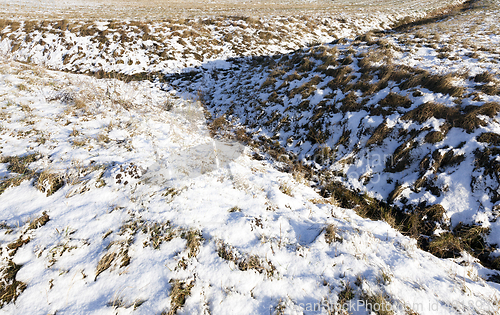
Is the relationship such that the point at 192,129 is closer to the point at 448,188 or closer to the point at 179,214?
the point at 179,214

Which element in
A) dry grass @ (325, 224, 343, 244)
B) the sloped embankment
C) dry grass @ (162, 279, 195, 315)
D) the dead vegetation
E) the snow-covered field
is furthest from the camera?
the sloped embankment

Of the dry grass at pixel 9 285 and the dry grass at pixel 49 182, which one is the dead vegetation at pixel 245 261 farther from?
the dry grass at pixel 49 182

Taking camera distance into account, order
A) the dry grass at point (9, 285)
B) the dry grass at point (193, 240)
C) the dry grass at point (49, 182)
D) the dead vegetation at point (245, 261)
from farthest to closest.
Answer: the dry grass at point (49, 182), the dry grass at point (193, 240), the dead vegetation at point (245, 261), the dry grass at point (9, 285)

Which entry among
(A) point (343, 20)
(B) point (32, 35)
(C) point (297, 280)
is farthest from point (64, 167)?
(A) point (343, 20)

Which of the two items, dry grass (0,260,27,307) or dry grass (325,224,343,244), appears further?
dry grass (325,224,343,244)

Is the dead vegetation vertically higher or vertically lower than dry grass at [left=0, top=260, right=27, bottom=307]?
lower

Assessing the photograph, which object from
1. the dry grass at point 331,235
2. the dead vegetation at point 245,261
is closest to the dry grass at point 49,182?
the dead vegetation at point 245,261

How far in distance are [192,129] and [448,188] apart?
25.0ft

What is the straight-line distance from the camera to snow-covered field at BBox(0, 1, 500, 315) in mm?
2566

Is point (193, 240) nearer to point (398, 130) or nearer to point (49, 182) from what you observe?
point (49, 182)

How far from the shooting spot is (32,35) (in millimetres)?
13898

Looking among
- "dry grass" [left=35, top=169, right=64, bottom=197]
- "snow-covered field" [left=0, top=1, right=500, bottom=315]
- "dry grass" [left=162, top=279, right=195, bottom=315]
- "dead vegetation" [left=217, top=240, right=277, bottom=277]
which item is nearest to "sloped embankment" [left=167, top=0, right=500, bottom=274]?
"snow-covered field" [left=0, top=1, right=500, bottom=315]

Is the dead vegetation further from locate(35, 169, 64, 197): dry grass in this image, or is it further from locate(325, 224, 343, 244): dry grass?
locate(35, 169, 64, 197): dry grass

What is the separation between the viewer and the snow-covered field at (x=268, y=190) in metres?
2.57
